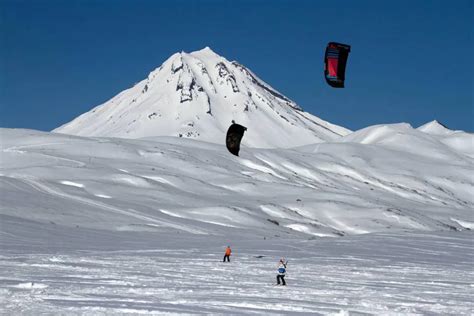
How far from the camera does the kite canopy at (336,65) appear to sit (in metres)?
35.4

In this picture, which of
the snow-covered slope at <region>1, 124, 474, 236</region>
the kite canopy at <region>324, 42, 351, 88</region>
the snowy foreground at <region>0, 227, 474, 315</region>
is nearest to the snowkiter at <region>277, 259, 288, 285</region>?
the snowy foreground at <region>0, 227, 474, 315</region>

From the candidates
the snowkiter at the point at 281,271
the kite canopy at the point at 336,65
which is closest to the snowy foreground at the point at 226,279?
the snowkiter at the point at 281,271

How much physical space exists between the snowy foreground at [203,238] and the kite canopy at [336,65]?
8.56m

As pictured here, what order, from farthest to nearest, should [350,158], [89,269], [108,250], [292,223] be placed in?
[350,158]
[292,223]
[108,250]
[89,269]

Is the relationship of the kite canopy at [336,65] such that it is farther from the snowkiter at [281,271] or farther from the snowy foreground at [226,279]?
the snowkiter at [281,271]

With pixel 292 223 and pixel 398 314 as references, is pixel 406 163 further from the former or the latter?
pixel 398 314

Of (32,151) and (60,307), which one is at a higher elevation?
(32,151)

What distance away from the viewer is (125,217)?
Answer: 6550 cm

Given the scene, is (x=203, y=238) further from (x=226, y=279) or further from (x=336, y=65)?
(x=226, y=279)

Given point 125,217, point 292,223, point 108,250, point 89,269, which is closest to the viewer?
point 89,269

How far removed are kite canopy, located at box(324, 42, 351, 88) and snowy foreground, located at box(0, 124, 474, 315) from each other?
856 centimetres

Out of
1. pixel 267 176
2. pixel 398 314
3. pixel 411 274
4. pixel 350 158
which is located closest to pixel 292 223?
pixel 267 176

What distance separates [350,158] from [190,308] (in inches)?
6717

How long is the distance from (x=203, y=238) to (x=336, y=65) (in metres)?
18.7
